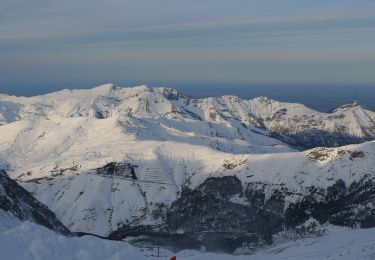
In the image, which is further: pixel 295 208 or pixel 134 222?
pixel 134 222

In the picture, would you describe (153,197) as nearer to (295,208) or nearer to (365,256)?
(295,208)

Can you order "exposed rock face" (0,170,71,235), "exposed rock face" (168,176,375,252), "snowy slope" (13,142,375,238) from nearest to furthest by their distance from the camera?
"exposed rock face" (0,170,71,235) < "exposed rock face" (168,176,375,252) < "snowy slope" (13,142,375,238)

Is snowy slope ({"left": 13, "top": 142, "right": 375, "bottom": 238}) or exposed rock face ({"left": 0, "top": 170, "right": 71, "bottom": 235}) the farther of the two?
snowy slope ({"left": 13, "top": 142, "right": 375, "bottom": 238})

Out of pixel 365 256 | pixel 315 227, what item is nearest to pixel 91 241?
pixel 365 256

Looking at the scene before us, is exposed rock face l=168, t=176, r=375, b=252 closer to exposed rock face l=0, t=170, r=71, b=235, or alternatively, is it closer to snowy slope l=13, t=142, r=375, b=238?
snowy slope l=13, t=142, r=375, b=238

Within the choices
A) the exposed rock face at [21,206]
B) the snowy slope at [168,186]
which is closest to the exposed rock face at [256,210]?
the snowy slope at [168,186]

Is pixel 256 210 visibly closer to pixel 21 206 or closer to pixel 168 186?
pixel 168 186

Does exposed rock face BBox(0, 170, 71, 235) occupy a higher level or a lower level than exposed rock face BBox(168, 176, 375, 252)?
higher

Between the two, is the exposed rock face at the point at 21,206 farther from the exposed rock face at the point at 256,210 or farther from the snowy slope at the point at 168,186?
the snowy slope at the point at 168,186

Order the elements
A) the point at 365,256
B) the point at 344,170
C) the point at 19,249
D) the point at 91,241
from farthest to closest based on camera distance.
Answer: the point at 344,170 → the point at 365,256 → the point at 91,241 → the point at 19,249

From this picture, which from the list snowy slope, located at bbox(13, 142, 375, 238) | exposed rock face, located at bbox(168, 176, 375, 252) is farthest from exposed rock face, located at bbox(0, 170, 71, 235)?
snowy slope, located at bbox(13, 142, 375, 238)

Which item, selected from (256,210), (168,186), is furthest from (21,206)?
(168,186)
